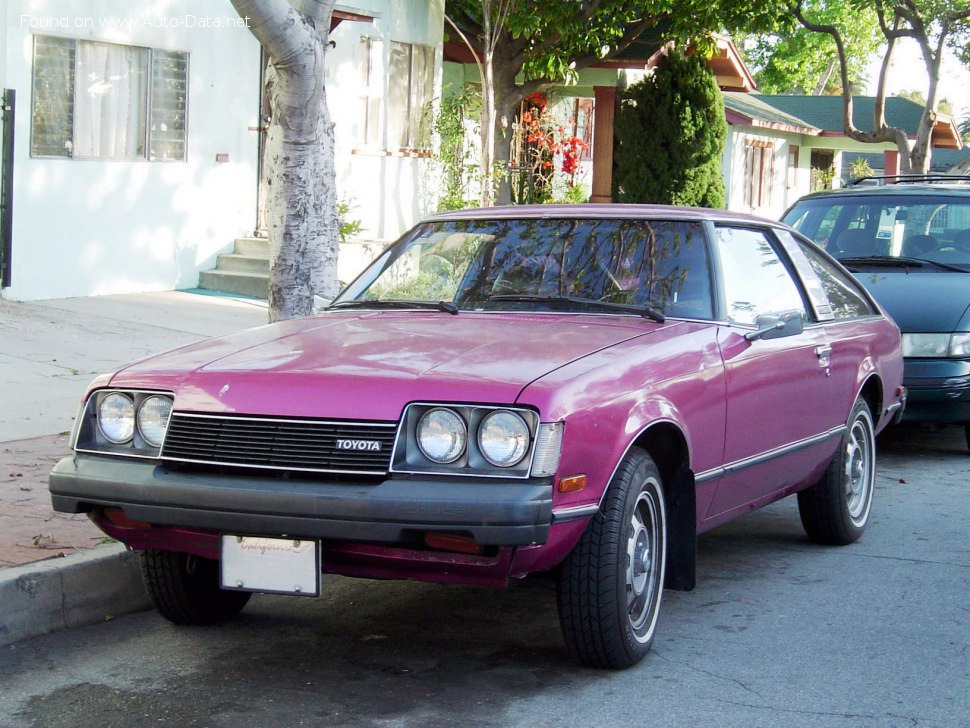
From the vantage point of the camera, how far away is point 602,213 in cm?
546

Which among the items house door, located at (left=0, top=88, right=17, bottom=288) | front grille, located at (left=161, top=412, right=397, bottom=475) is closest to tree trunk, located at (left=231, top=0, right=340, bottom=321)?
front grille, located at (left=161, top=412, right=397, bottom=475)

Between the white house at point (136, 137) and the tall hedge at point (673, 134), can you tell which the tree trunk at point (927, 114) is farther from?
the white house at point (136, 137)

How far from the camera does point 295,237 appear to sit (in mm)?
7629

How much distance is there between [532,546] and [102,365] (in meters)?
6.86

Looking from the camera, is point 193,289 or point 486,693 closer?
point 486,693

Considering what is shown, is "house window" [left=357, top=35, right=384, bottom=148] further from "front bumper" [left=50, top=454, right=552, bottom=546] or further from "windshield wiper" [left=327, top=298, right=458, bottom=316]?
"front bumper" [left=50, top=454, right=552, bottom=546]

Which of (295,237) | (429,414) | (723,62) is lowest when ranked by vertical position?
(429,414)

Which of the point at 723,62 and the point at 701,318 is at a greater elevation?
the point at 723,62

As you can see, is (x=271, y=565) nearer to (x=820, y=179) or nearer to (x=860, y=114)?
(x=820, y=179)

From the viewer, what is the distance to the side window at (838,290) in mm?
6328

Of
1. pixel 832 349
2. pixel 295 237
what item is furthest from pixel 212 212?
pixel 832 349

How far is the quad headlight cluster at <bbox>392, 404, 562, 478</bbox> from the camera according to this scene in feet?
12.6

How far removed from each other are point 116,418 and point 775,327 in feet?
8.54

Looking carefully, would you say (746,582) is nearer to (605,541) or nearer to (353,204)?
(605,541)
